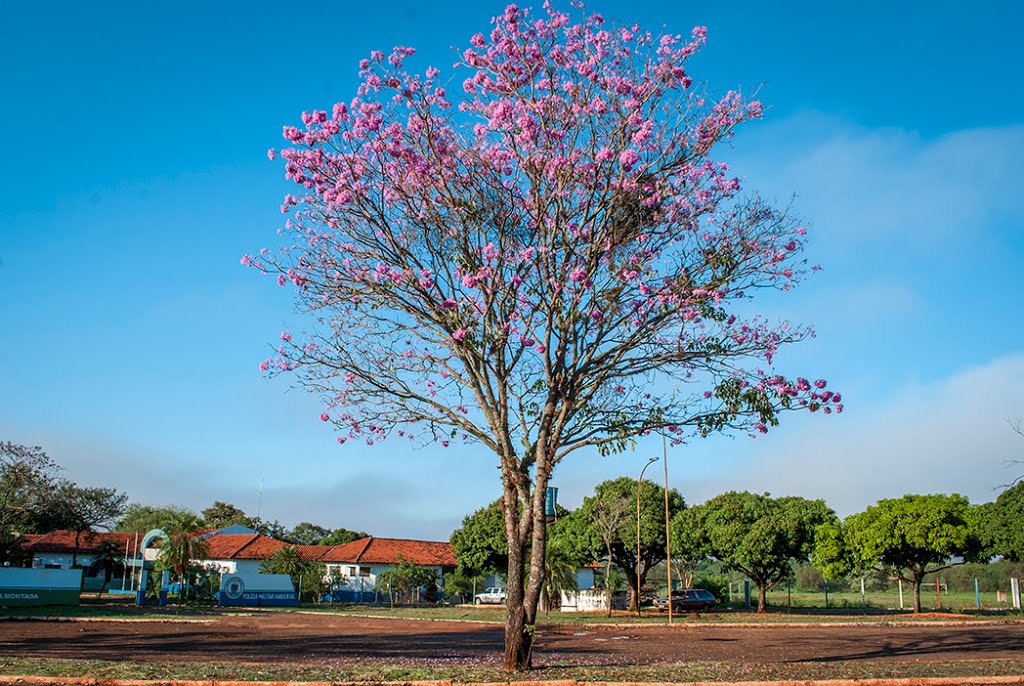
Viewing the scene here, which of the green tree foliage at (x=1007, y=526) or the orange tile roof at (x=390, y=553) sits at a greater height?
the green tree foliage at (x=1007, y=526)

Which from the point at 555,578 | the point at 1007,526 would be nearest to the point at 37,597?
the point at 555,578

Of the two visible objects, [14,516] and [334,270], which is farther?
[14,516]

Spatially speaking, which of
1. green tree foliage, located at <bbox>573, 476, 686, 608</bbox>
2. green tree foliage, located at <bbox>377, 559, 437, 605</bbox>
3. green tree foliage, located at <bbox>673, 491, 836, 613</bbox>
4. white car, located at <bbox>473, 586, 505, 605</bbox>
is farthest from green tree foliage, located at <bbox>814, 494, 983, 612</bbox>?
green tree foliage, located at <bbox>377, 559, 437, 605</bbox>

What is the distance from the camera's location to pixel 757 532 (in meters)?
45.9

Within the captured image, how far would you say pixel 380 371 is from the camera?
15578 mm

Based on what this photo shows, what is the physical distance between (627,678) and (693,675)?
1323mm

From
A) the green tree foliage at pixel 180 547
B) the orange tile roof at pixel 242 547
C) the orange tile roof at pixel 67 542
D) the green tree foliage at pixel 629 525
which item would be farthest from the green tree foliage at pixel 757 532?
the orange tile roof at pixel 67 542

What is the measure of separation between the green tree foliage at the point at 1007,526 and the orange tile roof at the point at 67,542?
5683 cm

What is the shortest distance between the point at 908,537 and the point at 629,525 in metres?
15.5

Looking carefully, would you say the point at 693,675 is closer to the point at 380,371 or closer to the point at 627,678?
the point at 627,678

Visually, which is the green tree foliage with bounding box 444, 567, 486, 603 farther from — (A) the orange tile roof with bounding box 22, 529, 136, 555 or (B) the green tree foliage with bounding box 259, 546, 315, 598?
(A) the orange tile roof with bounding box 22, 529, 136, 555

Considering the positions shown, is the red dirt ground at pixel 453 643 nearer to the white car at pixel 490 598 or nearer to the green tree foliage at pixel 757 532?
the green tree foliage at pixel 757 532

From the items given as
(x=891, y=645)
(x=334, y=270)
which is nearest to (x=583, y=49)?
(x=334, y=270)

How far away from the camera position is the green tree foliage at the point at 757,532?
4575 cm
